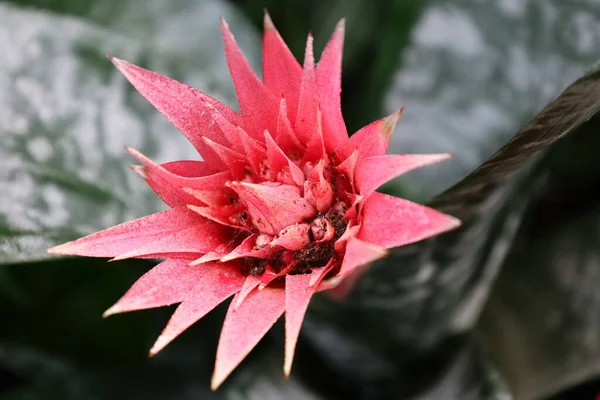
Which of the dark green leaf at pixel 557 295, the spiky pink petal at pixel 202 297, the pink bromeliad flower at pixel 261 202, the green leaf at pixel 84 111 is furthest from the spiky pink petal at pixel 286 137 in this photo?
the dark green leaf at pixel 557 295

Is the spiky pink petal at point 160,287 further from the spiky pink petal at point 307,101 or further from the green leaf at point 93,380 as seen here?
the green leaf at point 93,380

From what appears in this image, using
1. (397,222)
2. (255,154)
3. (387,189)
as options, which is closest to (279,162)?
(255,154)

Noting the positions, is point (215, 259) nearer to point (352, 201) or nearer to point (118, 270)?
point (352, 201)

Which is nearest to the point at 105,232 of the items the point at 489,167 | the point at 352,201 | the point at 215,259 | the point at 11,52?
the point at 215,259

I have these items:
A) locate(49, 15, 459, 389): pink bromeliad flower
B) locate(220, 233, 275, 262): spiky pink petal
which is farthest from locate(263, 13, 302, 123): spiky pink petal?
locate(220, 233, 275, 262): spiky pink petal

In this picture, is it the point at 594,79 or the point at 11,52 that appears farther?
the point at 11,52

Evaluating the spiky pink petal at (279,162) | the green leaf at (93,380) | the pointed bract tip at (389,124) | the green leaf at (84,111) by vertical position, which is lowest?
the green leaf at (93,380)
